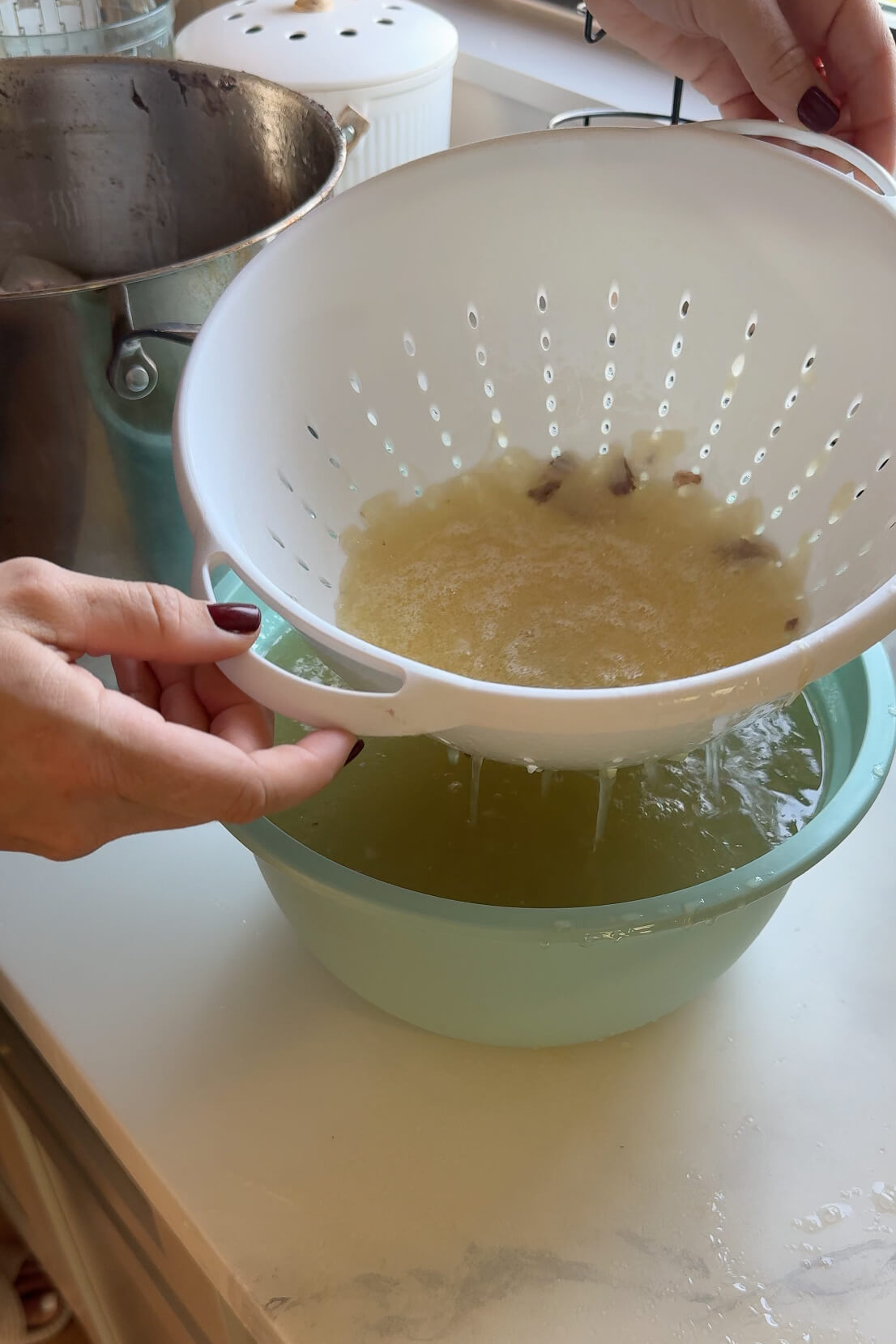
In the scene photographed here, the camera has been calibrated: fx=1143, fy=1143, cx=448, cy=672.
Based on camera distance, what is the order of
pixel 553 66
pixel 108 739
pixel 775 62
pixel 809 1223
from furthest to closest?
pixel 553 66 < pixel 775 62 < pixel 809 1223 < pixel 108 739

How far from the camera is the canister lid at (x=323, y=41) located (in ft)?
3.10

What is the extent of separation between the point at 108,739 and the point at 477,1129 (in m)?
0.27

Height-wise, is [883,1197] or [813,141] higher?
[813,141]

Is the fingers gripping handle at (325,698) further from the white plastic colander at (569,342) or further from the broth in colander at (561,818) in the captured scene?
the broth in colander at (561,818)

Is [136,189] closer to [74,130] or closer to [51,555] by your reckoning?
[74,130]

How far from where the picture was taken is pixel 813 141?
59 cm

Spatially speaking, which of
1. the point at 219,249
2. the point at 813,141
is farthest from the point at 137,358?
the point at 813,141

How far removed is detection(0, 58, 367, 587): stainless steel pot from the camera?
1.95 ft

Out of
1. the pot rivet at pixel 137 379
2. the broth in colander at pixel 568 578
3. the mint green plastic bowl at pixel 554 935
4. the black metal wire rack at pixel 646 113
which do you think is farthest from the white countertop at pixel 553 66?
the mint green plastic bowl at pixel 554 935

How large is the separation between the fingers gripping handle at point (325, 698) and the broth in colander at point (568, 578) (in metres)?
0.19

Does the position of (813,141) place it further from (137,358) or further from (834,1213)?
(834,1213)

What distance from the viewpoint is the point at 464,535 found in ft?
2.26

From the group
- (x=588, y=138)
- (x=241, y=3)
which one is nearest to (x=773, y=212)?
(x=588, y=138)

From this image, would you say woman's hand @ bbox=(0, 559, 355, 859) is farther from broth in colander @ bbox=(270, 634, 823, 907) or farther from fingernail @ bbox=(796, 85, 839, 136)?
fingernail @ bbox=(796, 85, 839, 136)
